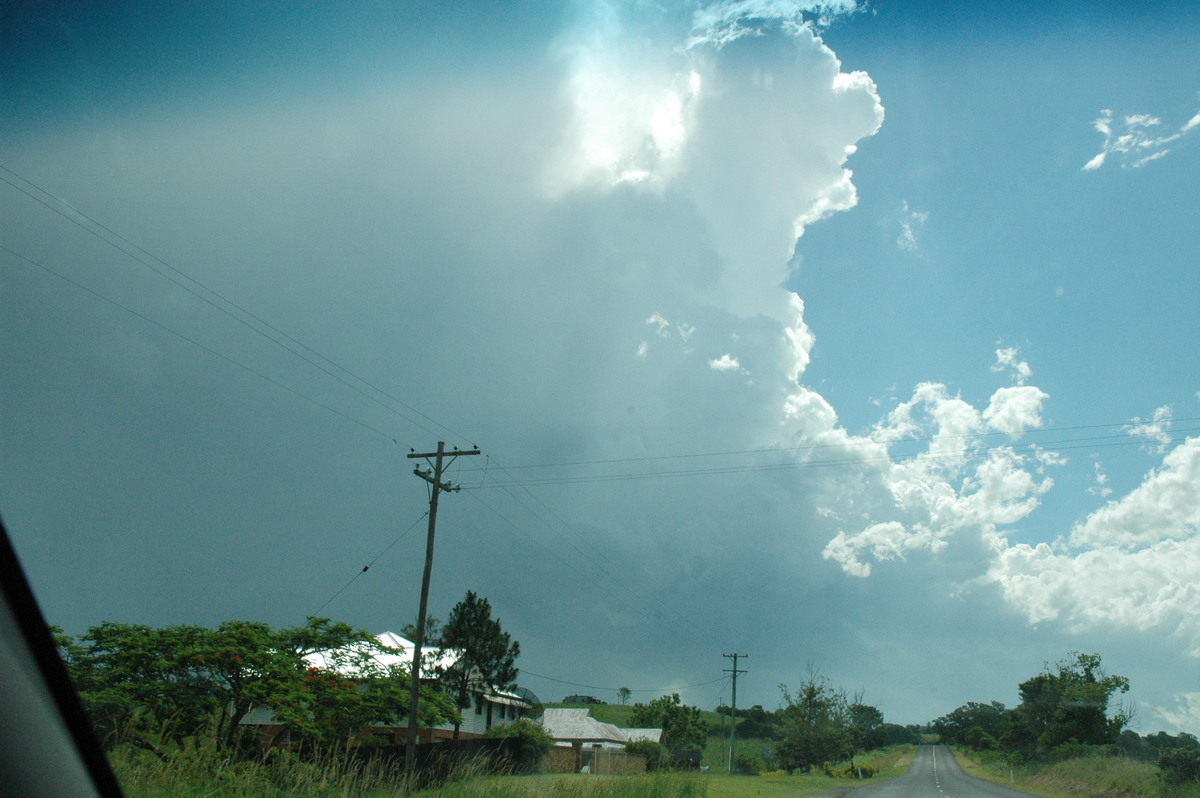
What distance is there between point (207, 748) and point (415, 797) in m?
3.72

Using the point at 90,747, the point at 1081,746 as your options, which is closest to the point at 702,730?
the point at 1081,746

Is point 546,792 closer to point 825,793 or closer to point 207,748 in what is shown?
point 207,748

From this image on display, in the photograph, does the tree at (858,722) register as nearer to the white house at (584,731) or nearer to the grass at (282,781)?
the white house at (584,731)

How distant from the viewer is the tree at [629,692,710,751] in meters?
88.8

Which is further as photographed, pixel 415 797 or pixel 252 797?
pixel 415 797

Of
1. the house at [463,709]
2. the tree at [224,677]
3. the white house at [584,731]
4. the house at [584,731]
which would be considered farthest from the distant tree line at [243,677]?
the white house at [584,731]

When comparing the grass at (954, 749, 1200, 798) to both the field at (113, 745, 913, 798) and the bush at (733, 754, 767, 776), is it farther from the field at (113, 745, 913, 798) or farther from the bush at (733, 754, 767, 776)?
the field at (113, 745, 913, 798)

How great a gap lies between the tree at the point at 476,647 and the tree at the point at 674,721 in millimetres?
38512

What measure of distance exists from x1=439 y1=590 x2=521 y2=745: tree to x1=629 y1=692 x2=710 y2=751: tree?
38.5m

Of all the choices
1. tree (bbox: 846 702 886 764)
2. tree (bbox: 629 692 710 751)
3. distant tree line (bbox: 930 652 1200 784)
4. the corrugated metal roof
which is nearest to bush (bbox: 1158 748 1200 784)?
distant tree line (bbox: 930 652 1200 784)

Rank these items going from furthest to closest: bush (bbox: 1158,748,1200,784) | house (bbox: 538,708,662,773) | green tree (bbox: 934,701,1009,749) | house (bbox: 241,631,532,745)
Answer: green tree (bbox: 934,701,1009,749), house (bbox: 538,708,662,773), house (bbox: 241,631,532,745), bush (bbox: 1158,748,1200,784)

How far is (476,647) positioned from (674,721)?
43963mm

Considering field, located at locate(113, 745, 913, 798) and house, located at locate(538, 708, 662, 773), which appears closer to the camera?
field, located at locate(113, 745, 913, 798)

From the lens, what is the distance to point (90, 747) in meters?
3.32
